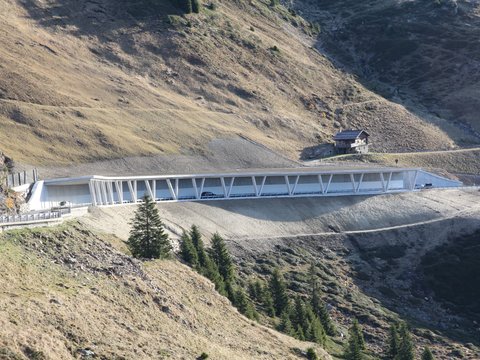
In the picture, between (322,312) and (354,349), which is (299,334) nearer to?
(354,349)

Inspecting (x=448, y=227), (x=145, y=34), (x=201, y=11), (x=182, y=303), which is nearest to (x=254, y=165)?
(x=448, y=227)

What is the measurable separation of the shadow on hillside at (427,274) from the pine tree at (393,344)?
21.6ft

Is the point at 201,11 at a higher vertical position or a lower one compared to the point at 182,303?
higher

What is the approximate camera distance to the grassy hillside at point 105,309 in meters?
40.3

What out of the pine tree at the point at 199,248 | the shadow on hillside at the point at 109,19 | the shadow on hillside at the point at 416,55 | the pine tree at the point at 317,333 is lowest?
the pine tree at the point at 317,333

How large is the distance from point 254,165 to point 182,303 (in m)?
61.6

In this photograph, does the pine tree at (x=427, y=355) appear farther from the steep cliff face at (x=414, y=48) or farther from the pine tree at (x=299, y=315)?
the steep cliff face at (x=414, y=48)

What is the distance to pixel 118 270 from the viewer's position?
52.5 m

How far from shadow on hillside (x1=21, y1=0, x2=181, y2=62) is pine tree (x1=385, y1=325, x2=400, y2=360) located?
251ft

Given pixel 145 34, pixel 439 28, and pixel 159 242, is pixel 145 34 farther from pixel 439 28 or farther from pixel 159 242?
pixel 159 242

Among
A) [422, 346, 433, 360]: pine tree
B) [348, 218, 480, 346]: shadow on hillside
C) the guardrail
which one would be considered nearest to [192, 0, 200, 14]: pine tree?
[348, 218, 480, 346]: shadow on hillside

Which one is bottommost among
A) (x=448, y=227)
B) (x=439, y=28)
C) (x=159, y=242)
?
(x=448, y=227)

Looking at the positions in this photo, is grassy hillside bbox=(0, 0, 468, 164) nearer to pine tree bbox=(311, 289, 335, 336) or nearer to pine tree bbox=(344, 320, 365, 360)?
pine tree bbox=(311, 289, 335, 336)

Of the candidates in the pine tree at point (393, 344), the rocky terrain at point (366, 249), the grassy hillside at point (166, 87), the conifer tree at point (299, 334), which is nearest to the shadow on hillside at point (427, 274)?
the rocky terrain at point (366, 249)
